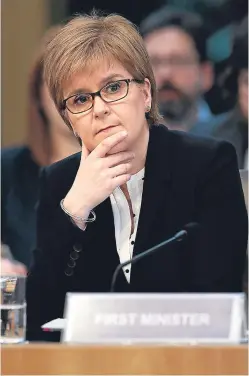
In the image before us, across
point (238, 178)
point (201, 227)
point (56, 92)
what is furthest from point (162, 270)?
point (56, 92)

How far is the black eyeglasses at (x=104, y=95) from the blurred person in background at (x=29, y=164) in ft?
0.94

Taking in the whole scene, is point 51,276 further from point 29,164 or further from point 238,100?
point 238,100

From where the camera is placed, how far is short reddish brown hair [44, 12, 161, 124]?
7.32ft

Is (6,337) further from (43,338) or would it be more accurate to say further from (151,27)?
(151,27)

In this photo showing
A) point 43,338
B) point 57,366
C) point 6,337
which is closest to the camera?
point 57,366

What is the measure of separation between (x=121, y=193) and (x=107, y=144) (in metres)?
0.14

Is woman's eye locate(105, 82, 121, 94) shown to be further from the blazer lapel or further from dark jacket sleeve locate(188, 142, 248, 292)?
dark jacket sleeve locate(188, 142, 248, 292)

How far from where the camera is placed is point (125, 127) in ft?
7.34

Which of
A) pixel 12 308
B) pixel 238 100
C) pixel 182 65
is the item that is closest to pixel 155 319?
pixel 12 308

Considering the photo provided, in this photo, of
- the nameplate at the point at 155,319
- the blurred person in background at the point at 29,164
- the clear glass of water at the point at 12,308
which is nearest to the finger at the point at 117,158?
the blurred person in background at the point at 29,164

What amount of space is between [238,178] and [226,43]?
41.1 inches

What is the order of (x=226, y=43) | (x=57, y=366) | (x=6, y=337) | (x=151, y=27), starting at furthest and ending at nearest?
(x=226, y=43)
(x=151, y=27)
(x=6, y=337)
(x=57, y=366)

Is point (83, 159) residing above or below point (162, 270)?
above

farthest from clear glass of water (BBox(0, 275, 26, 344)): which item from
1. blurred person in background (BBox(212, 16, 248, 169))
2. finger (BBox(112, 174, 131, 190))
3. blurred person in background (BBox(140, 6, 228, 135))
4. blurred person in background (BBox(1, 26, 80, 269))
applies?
blurred person in background (BBox(140, 6, 228, 135))
